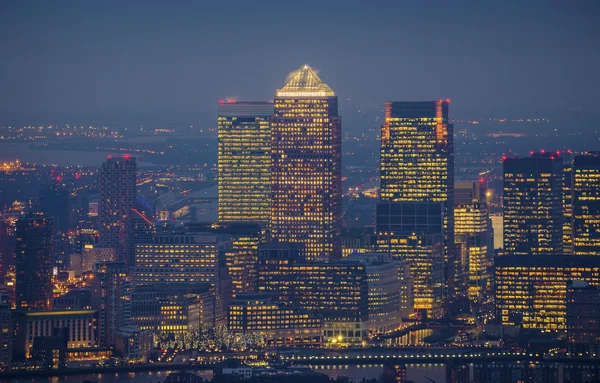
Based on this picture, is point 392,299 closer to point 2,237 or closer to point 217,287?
point 217,287

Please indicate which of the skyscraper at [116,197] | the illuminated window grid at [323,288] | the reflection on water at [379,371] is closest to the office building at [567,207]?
the illuminated window grid at [323,288]

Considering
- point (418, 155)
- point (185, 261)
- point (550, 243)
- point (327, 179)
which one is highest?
point (418, 155)

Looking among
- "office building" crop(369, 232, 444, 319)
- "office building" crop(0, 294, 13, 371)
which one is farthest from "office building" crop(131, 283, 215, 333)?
"office building" crop(369, 232, 444, 319)

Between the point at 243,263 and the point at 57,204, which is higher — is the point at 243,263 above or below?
below

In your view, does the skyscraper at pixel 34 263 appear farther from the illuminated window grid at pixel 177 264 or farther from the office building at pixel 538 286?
the office building at pixel 538 286

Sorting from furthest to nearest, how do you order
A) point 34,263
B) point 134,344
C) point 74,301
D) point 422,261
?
point 422,261, point 34,263, point 74,301, point 134,344

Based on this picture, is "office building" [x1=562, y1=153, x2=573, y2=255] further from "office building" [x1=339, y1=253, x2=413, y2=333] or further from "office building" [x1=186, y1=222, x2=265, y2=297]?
"office building" [x1=186, y1=222, x2=265, y2=297]

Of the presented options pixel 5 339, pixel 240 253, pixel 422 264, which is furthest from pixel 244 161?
pixel 5 339

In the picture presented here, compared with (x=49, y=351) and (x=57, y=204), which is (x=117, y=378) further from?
(x=57, y=204)
